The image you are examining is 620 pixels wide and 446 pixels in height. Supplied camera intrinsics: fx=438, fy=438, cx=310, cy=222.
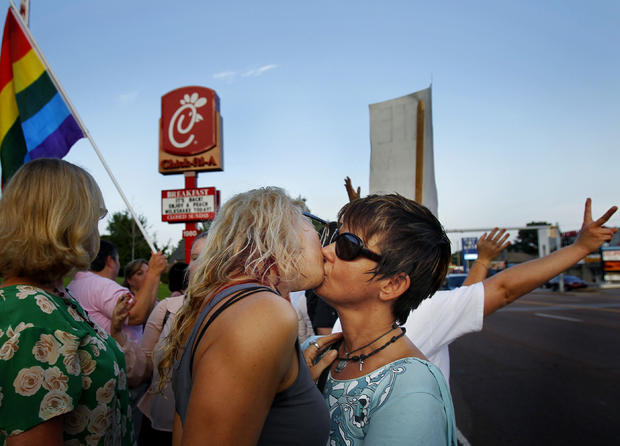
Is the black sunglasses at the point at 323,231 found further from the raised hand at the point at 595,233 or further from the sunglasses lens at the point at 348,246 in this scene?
the raised hand at the point at 595,233

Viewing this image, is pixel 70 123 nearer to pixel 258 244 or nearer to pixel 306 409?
pixel 258 244

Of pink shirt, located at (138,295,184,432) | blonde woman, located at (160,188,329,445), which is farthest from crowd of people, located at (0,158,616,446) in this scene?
pink shirt, located at (138,295,184,432)

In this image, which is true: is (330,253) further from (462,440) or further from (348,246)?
(462,440)

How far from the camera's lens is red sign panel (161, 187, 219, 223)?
12.8 metres

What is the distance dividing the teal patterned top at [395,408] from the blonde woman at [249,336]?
7.2 inches

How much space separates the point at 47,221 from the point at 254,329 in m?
1.02

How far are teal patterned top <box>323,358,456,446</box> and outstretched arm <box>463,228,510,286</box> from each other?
1.40m

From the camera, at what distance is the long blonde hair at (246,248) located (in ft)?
4.24

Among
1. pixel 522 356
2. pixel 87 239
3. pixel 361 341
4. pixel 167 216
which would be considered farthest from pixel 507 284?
pixel 167 216

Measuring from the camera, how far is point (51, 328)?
4.77 feet

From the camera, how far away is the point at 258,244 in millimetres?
1279

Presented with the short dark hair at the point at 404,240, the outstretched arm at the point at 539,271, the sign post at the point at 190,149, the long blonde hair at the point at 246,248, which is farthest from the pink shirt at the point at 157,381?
the sign post at the point at 190,149

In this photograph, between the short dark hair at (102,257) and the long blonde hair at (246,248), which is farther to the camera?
the short dark hair at (102,257)

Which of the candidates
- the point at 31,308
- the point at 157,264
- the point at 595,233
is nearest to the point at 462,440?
the point at 595,233
